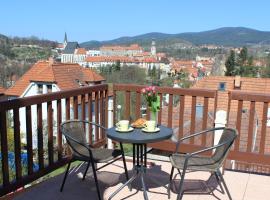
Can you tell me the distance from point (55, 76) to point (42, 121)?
17.4 m

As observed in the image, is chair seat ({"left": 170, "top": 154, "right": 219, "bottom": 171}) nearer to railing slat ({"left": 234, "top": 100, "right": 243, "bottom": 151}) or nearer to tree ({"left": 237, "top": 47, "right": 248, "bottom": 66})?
railing slat ({"left": 234, "top": 100, "right": 243, "bottom": 151})

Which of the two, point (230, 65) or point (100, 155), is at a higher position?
point (100, 155)

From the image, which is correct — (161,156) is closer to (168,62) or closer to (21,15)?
(21,15)

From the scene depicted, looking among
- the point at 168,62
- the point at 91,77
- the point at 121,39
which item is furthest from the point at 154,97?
the point at 121,39

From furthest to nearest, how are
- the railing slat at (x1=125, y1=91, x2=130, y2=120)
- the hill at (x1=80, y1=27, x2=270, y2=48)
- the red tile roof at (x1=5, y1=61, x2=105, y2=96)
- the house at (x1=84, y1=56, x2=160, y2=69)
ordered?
the hill at (x1=80, y1=27, x2=270, y2=48)
the house at (x1=84, y1=56, x2=160, y2=69)
the red tile roof at (x1=5, y1=61, x2=105, y2=96)
the railing slat at (x1=125, y1=91, x2=130, y2=120)

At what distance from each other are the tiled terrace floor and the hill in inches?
4035

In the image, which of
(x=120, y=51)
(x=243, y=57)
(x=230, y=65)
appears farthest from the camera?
(x=120, y=51)

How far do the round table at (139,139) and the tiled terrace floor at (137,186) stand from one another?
0.80ft

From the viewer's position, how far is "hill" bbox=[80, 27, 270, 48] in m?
110

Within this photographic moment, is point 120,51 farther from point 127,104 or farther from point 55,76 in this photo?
point 127,104

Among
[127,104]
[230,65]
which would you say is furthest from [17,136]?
[230,65]

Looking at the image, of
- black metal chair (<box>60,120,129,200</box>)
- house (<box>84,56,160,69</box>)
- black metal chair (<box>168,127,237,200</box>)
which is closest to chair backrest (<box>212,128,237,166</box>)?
black metal chair (<box>168,127,237,200</box>)

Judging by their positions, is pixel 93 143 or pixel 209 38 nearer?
pixel 93 143

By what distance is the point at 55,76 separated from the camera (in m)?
20.4
